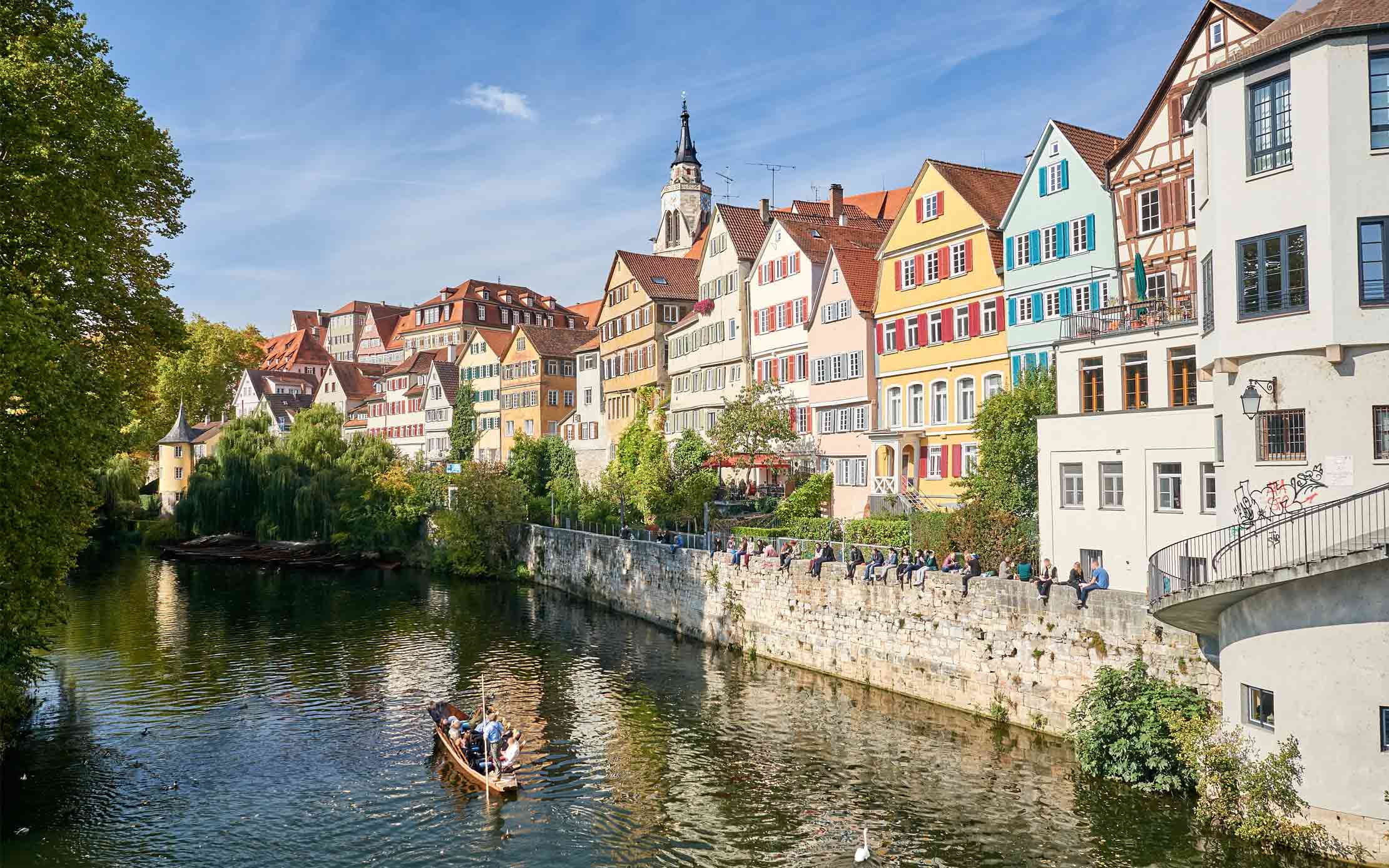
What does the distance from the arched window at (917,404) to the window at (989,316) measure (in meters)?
3.72

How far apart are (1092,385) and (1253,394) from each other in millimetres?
8056

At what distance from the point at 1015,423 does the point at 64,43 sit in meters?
24.7

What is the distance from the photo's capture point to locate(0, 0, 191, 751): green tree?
667 inches

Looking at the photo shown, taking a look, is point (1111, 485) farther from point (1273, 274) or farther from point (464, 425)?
point (464, 425)

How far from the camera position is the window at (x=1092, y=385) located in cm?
2528

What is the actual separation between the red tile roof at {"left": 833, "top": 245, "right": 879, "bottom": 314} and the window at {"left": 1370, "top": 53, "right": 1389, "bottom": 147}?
25.7m

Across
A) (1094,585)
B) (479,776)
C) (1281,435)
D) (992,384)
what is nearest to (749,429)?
(992,384)

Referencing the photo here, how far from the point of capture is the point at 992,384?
35844mm

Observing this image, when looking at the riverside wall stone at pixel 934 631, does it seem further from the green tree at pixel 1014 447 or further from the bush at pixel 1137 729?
the green tree at pixel 1014 447

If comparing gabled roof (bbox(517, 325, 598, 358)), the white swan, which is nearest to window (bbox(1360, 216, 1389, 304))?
the white swan

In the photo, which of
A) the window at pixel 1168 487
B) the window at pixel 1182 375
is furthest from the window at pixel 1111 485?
the window at pixel 1182 375

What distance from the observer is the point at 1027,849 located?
17562mm

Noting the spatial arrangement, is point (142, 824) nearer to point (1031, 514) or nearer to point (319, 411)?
point (1031, 514)

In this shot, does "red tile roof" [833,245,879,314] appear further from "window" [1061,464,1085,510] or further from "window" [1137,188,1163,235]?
"window" [1061,464,1085,510]
